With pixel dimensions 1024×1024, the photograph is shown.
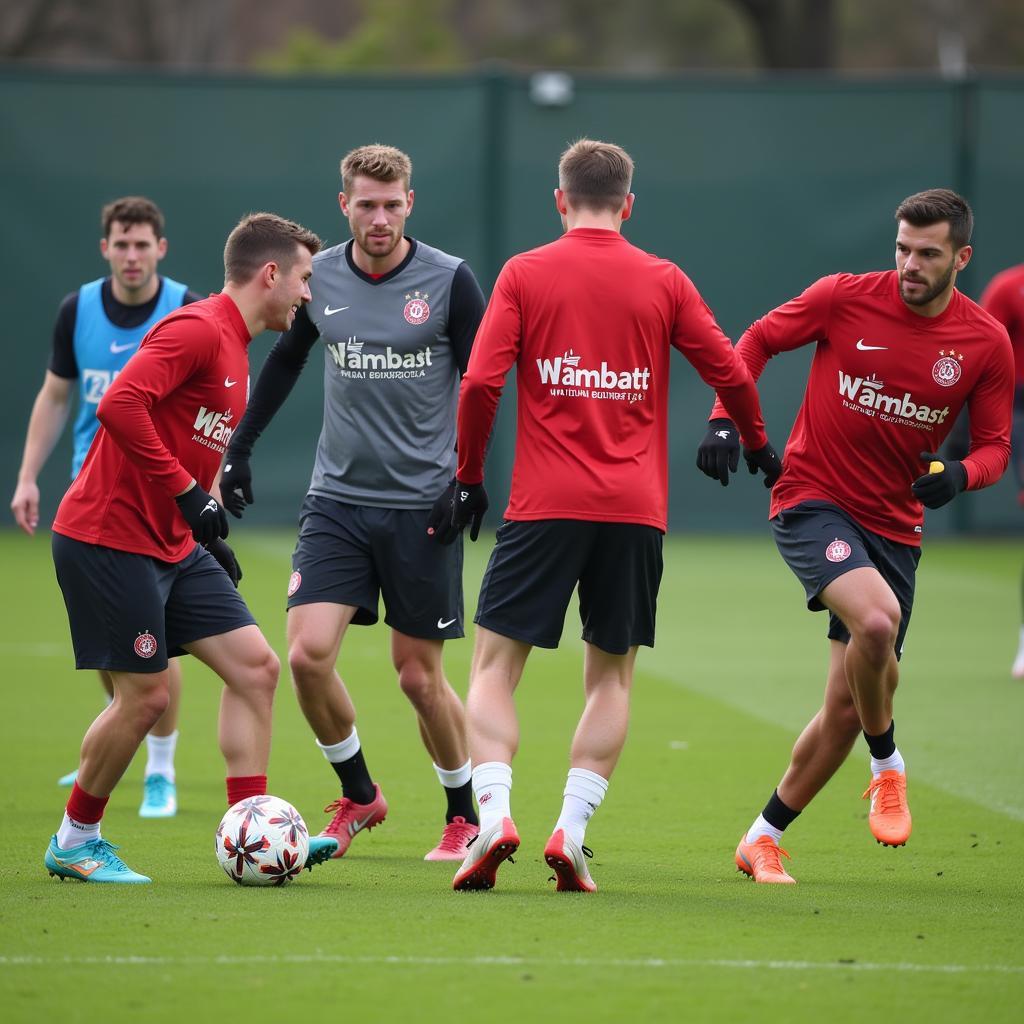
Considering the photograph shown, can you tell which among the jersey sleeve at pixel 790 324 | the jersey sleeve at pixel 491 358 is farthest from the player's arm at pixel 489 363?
the jersey sleeve at pixel 790 324

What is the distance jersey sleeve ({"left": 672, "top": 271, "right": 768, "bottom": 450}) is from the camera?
5.80m

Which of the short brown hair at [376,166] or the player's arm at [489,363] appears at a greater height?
the short brown hair at [376,166]

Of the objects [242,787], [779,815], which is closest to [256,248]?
[242,787]

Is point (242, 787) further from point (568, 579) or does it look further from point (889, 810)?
point (889, 810)

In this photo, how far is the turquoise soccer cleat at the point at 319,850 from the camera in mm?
5879

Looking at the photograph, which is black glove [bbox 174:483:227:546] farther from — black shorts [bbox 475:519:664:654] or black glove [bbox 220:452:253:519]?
black glove [bbox 220:452:253:519]

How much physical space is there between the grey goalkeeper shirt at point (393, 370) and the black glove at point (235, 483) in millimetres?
391

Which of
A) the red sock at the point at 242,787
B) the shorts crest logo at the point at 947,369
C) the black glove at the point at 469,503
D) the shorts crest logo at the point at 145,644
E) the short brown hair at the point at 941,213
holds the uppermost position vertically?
the short brown hair at the point at 941,213

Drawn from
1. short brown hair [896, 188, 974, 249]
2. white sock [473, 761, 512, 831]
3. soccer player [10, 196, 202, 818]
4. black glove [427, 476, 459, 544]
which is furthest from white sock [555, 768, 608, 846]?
soccer player [10, 196, 202, 818]

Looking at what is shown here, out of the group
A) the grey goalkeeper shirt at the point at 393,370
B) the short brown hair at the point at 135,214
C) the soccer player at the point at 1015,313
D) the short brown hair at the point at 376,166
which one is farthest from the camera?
the soccer player at the point at 1015,313

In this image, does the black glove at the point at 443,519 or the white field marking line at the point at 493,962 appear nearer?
the white field marking line at the point at 493,962

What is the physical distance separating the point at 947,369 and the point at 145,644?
9.32 ft

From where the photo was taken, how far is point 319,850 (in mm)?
5902

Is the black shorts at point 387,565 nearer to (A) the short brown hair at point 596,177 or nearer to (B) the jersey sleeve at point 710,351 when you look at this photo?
(B) the jersey sleeve at point 710,351
